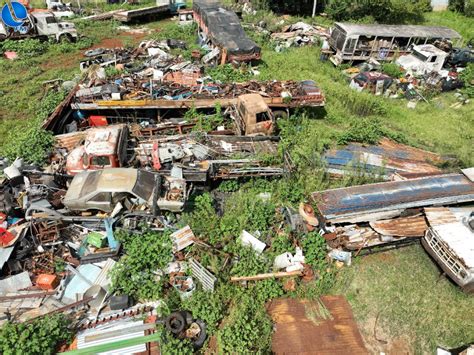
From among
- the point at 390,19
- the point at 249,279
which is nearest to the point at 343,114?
the point at 249,279

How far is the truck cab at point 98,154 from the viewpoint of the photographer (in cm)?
1034

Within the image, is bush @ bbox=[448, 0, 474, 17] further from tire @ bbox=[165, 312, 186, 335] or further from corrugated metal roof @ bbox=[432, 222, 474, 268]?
tire @ bbox=[165, 312, 186, 335]

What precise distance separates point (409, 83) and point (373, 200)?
463 inches

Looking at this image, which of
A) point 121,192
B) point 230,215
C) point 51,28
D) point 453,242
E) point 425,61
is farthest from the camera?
point 51,28

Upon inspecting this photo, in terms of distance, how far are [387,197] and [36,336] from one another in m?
9.65

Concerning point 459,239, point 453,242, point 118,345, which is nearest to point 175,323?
point 118,345

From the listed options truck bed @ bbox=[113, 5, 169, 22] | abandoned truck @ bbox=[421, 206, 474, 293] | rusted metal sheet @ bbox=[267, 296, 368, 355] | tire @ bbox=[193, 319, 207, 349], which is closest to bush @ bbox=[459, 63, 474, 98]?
abandoned truck @ bbox=[421, 206, 474, 293]

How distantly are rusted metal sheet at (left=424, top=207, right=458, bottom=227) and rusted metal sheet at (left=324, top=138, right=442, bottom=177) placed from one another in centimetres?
204

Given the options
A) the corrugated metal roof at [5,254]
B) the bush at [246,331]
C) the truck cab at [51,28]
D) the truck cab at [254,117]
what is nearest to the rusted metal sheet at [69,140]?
the corrugated metal roof at [5,254]

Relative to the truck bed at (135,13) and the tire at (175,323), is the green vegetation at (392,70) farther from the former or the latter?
the truck bed at (135,13)

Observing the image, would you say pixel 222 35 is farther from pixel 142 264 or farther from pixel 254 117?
pixel 142 264

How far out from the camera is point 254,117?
12688 mm

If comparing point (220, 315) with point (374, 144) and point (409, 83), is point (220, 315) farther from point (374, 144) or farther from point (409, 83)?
point (409, 83)

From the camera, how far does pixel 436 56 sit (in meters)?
19.5
